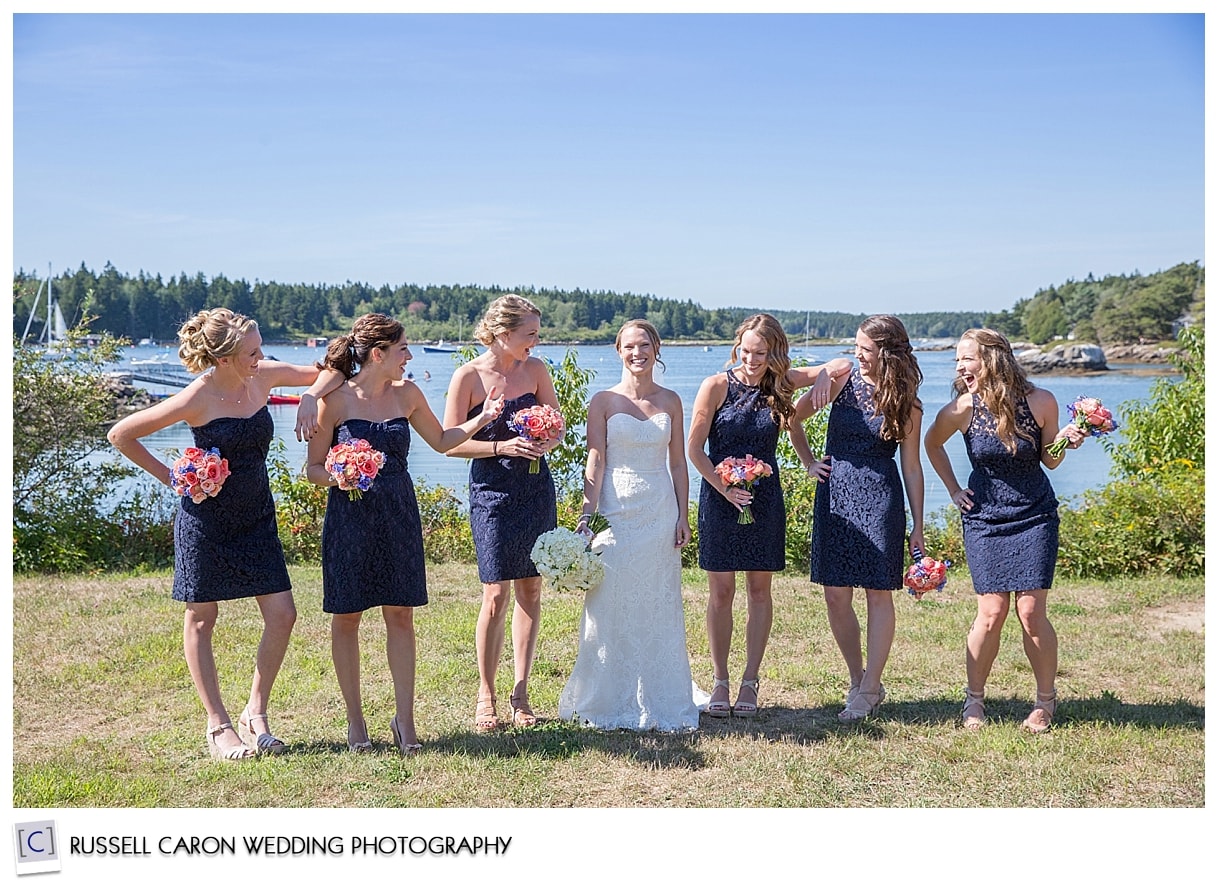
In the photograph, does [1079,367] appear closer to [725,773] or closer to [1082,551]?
[1082,551]

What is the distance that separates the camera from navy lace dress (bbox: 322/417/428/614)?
5531 millimetres

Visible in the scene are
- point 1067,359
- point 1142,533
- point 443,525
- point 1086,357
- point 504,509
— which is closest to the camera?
point 504,509

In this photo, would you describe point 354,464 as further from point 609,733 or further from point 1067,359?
point 1067,359

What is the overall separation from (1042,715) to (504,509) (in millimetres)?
3067

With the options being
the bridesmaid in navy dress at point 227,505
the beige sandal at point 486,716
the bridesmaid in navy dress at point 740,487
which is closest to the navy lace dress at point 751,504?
the bridesmaid in navy dress at point 740,487

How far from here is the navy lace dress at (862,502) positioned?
616 cm

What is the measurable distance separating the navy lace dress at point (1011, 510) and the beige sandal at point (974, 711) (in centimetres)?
63

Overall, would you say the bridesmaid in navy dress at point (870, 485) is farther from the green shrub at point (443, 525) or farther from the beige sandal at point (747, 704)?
the green shrub at point (443, 525)

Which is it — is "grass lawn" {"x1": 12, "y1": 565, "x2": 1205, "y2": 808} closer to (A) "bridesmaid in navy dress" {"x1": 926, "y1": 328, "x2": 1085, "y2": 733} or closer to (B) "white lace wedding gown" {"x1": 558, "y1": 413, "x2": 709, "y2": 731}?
(B) "white lace wedding gown" {"x1": 558, "y1": 413, "x2": 709, "y2": 731}

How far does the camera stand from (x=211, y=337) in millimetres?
5441

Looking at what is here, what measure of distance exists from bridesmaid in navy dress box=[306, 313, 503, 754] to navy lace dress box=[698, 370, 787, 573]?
5.39 feet

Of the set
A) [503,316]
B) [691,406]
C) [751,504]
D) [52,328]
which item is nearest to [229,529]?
[503,316]

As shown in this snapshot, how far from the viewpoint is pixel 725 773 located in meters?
5.44
